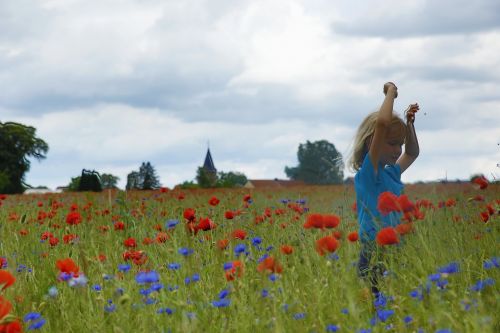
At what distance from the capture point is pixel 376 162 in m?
3.94

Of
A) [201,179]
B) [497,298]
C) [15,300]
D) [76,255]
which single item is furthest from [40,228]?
[201,179]

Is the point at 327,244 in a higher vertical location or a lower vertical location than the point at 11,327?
higher

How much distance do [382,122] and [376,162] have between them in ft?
0.93

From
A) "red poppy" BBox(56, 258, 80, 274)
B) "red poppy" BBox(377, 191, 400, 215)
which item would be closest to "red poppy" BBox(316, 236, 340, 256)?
"red poppy" BBox(377, 191, 400, 215)

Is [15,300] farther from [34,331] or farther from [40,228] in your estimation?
[40,228]

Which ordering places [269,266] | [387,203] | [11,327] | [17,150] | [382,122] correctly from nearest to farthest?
[11,327] → [269,266] → [387,203] → [382,122] → [17,150]

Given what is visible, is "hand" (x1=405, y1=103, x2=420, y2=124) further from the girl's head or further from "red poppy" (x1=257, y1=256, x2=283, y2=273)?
"red poppy" (x1=257, y1=256, x2=283, y2=273)

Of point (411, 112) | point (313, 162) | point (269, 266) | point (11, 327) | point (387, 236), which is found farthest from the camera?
point (313, 162)

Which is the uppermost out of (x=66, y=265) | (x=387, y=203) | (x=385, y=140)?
(x=385, y=140)

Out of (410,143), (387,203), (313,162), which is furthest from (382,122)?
(313,162)

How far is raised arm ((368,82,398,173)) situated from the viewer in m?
3.77

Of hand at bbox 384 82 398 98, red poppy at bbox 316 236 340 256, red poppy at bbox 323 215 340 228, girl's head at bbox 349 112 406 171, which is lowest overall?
red poppy at bbox 316 236 340 256

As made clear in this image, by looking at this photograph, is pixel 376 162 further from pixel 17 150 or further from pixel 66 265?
pixel 17 150

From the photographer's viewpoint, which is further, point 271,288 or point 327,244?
point 271,288
